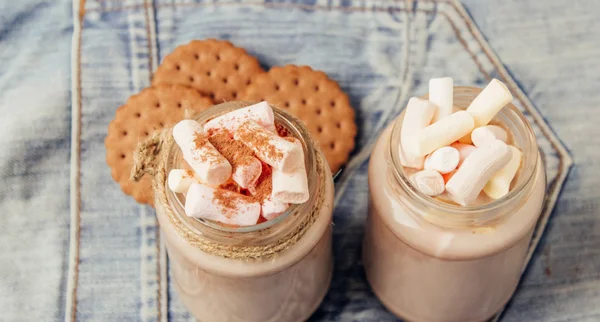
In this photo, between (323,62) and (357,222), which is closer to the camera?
(357,222)

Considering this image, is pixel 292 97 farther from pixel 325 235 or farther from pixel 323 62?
pixel 325 235

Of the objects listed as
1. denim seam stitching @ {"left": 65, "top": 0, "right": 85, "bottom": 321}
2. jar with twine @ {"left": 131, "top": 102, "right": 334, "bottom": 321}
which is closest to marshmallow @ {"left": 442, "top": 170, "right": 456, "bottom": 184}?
jar with twine @ {"left": 131, "top": 102, "right": 334, "bottom": 321}

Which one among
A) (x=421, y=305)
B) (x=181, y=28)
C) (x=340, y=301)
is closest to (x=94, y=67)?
(x=181, y=28)

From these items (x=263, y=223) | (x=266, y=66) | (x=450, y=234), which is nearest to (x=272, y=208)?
(x=263, y=223)

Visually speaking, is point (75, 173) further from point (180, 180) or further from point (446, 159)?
point (446, 159)

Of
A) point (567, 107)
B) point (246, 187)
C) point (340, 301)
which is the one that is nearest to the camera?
point (246, 187)

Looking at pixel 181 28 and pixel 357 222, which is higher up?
pixel 181 28

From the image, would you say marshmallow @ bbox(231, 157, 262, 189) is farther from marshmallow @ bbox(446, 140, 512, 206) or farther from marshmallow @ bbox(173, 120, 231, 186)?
marshmallow @ bbox(446, 140, 512, 206)

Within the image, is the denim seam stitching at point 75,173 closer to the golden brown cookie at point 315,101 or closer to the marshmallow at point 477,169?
the golden brown cookie at point 315,101
